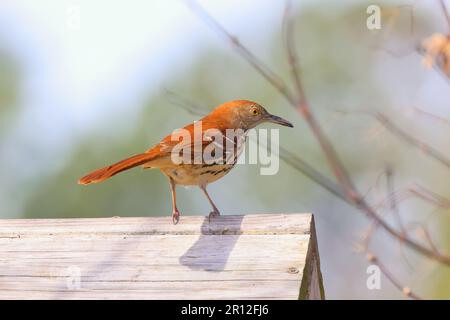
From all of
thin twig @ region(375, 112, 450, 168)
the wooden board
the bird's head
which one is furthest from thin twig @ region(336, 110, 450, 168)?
the bird's head

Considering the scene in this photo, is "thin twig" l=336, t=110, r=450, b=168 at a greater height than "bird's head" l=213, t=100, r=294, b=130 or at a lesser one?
lesser

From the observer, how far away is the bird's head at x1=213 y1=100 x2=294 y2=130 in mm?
5840

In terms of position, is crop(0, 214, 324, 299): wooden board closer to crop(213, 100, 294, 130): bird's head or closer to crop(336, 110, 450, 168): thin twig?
crop(336, 110, 450, 168): thin twig

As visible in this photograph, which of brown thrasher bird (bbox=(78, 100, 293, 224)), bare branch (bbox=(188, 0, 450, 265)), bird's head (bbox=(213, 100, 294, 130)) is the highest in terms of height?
bird's head (bbox=(213, 100, 294, 130))

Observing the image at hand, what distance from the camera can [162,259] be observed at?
3936mm

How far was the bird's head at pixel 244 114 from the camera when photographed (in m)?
5.84

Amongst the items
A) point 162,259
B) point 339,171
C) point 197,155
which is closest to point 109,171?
point 162,259

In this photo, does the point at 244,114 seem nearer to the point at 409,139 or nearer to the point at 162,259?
the point at 162,259

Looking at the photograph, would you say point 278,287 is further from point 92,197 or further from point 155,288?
point 92,197

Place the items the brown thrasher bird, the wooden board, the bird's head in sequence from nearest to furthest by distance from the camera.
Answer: the wooden board < the brown thrasher bird < the bird's head

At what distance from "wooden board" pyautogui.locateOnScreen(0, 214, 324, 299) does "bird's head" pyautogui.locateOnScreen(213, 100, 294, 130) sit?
169cm

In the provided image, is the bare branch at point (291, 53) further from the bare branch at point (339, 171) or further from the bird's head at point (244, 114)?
the bird's head at point (244, 114)

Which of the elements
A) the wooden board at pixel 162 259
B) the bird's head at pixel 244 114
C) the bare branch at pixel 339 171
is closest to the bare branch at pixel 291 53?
the bare branch at pixel 339 171

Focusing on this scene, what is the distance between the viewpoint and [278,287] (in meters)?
3.62
